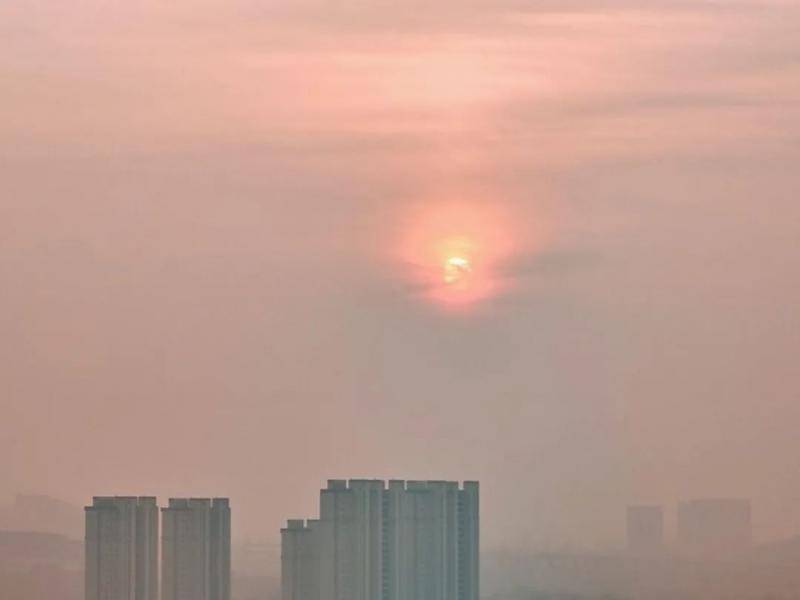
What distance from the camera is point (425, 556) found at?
42.6 feet

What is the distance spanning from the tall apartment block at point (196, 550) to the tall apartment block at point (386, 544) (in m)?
0.39

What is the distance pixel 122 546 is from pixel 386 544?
5.79 feet

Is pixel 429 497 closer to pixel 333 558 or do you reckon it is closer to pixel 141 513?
pixel 333 558

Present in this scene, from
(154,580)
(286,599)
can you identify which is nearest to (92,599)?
(154,580)

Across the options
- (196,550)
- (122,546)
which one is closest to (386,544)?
(196,550)

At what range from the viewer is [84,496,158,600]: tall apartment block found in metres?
12.9

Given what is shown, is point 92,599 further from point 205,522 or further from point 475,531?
point 475,531

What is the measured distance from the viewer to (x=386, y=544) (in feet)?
42.8

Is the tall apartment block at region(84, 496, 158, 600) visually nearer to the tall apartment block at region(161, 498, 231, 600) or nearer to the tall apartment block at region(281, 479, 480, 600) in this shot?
the tall apartment block at region(161, 498, 231, 600)

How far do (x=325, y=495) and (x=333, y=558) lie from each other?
43 cm

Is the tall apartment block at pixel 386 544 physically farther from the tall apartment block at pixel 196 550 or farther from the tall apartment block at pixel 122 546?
the tall apartment block at pixel 122 546

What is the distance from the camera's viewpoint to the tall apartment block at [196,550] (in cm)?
1242

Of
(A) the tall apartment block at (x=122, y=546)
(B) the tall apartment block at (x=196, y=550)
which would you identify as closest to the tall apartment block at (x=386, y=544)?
(B) the tall apartment block at (x=196, y=550)

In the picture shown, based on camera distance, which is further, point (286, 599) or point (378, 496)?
point (378, 496)
